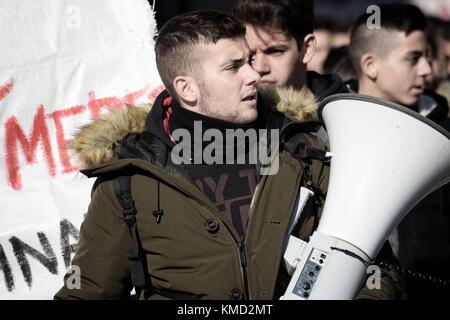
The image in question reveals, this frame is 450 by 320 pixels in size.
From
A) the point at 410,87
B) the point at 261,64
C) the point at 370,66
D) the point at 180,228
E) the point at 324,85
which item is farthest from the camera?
the point at 370,66

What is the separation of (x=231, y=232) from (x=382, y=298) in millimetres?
573

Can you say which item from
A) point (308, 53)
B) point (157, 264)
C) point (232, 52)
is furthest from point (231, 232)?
point (308, 53)

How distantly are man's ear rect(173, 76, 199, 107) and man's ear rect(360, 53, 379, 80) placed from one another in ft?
5.30

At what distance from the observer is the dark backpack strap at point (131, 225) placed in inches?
104

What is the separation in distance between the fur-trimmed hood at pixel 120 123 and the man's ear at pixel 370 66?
1.33m

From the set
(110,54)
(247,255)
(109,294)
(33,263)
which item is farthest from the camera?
(110,54)

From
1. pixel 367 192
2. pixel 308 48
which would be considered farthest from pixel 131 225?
pixel 308 48

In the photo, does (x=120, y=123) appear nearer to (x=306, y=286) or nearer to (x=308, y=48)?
(x=306, y=286)

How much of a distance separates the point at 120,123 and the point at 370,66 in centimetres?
187

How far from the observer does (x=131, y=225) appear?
268 centimetres

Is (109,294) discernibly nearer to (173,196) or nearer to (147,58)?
(173,196)

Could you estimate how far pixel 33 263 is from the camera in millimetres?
3346

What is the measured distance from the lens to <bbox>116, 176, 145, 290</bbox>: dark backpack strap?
2.65 meters
